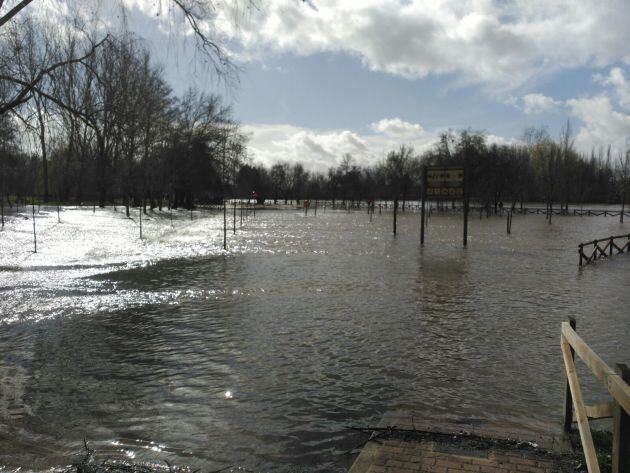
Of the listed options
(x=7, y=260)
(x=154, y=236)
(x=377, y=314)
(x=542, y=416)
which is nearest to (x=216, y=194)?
(x=154, y=236)

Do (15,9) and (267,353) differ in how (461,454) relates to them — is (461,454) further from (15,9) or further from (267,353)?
(15,9)

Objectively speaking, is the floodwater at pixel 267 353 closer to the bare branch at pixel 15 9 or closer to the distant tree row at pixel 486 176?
the bare branch at pixel 15 9

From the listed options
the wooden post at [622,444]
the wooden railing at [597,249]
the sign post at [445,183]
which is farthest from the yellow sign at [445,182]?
the wooden post at [622,444]

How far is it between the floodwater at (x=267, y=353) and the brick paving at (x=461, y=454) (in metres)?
0.46

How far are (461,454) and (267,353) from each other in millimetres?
4171

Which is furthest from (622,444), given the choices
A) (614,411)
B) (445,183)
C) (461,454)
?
Answer: (445,183)

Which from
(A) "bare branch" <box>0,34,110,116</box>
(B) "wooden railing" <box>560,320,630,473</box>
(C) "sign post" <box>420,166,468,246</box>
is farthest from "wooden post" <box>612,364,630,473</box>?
(C) "sign post" <box>420,166,468,246</box>

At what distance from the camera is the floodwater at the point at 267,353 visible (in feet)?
17.3

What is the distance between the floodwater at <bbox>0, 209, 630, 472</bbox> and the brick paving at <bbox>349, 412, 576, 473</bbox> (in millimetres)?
459

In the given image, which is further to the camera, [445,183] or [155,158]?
[155,158]

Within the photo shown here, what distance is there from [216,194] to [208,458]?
276ft

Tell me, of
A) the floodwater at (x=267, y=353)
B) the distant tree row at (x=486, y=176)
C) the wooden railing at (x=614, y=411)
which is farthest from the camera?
the distant tree row at (x=486, y=176)

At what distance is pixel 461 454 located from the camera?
453 centimetres

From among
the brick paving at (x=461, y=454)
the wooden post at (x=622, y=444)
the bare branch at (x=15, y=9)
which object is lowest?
the brick paving at (x=461, y=454)
